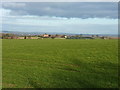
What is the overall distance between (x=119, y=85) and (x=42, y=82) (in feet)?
13.4

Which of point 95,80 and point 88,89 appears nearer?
point 88,89

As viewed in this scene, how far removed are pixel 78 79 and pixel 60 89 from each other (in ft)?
9.37

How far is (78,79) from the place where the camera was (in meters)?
14.0

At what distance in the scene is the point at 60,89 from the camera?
11.3 m

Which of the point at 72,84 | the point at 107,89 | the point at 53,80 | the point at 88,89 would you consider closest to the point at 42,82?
the point at 53,80

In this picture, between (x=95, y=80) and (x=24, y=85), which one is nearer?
(x=24, y=85)

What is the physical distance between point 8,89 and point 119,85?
5588mm

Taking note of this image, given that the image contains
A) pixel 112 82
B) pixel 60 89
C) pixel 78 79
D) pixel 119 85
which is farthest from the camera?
pixel 78 79

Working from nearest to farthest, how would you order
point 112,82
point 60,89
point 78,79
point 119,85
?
1. point 60,89
2. point 119,85
3. point 112,82
4. point 78,79

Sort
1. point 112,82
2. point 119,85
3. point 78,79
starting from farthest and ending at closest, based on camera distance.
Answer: point 78,79 → point 112,82 → point 119,85

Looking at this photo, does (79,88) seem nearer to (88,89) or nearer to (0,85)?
(88,89)

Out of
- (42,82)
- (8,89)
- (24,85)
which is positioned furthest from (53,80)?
(8,89)

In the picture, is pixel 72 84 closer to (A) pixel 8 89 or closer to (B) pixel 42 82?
(B) pixel 42 82

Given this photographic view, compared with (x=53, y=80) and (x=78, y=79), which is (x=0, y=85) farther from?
(x=78, y=79)
